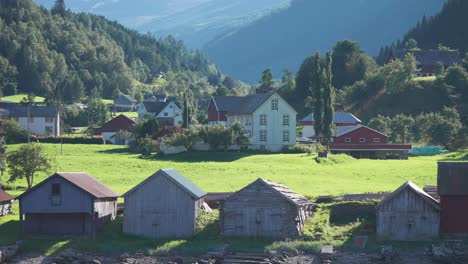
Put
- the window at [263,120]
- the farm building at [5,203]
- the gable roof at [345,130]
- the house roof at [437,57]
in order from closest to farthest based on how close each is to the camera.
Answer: the farm building at [5,203]
the window at [263,120]
the gable roof at [345,130]
the house roof at [437,57]

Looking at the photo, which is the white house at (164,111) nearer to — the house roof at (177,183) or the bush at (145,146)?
the bush at (145,146)

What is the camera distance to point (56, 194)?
180 ft

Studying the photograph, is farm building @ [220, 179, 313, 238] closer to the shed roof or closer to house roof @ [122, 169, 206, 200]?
house roof @ [122, 169, 206, 200]

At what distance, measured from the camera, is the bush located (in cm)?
9231

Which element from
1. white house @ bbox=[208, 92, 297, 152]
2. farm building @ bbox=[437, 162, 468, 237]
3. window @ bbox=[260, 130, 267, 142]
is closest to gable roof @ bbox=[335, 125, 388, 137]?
white house @ bbox=[208, 92, 297, 152]

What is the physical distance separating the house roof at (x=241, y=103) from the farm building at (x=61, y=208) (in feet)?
152

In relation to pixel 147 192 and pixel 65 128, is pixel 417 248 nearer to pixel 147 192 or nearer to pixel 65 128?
pixel 147 192

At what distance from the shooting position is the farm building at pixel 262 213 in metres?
52.7

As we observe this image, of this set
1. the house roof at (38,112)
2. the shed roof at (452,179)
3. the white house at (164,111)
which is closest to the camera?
the shed roof at (452,179)

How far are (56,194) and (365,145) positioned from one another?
48609 mm

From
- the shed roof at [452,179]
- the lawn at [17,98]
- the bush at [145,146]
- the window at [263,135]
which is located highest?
the lawn at [17,98]

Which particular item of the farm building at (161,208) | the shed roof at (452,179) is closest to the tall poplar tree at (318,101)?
the farm building at (161,208)

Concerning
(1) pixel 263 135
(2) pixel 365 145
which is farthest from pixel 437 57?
(1) pixel 263 135

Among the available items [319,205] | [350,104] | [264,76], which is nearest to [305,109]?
[350,104]
